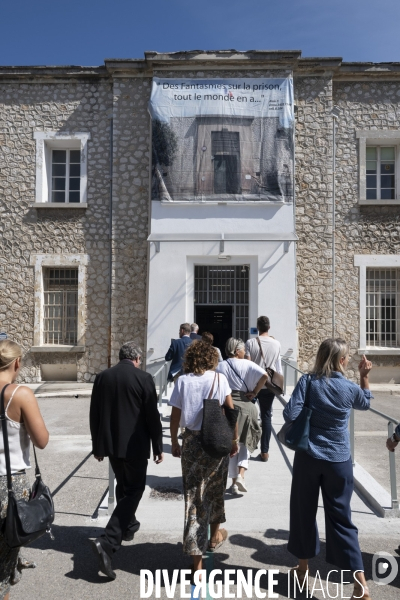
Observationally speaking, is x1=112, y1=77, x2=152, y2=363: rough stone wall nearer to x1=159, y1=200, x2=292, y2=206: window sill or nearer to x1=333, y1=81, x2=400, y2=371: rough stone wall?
x1=159, y1=200, x2=292, y2=206: window sill

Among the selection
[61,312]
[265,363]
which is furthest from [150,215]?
[265,363]

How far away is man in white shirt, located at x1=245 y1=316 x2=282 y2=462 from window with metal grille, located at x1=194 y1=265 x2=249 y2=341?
684 centimetres

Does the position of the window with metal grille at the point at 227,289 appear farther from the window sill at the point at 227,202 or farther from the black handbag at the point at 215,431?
the black handbag at the point at 215,431

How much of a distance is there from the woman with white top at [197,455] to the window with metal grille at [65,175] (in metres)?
11.4

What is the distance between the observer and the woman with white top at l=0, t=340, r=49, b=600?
305 centimetres

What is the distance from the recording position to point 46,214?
1397 centimetres

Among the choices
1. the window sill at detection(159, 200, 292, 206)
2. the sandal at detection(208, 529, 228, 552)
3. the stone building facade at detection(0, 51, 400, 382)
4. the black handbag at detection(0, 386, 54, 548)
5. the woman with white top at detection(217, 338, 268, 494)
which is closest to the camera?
the black handbag at detection(0, 386, 54, 548)

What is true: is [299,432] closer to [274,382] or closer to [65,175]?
[274,382]

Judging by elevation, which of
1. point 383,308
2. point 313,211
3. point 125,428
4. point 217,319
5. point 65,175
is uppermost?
point 65,175

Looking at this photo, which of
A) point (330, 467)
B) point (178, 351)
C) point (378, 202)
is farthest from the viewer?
point (378, 202)

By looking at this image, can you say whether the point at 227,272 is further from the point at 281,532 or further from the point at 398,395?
the point at 281,532

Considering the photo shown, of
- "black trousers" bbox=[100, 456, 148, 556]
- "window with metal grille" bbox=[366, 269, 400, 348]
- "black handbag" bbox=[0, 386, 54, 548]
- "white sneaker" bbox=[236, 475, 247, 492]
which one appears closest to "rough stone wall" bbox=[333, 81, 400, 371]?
"window with metal grille" bbox=[366, 269, 400, 348]

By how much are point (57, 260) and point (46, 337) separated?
6.89ft

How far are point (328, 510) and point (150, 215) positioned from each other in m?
10.7
